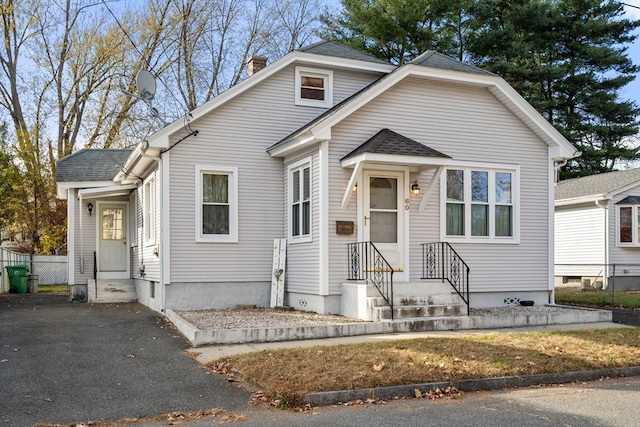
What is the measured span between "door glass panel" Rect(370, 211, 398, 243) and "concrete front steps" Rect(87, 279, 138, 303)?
311 inches

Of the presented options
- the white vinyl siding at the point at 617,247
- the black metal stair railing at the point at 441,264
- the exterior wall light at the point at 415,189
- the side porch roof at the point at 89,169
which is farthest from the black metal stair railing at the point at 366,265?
the white vinyl siding at the point at 617,247

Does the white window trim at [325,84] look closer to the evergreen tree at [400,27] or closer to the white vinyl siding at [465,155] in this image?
the white vinyl siding at [465,155]

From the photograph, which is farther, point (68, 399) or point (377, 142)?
point (377, 142)

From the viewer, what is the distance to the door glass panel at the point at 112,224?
64.1 ft

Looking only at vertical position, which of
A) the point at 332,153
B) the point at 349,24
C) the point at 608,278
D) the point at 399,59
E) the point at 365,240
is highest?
the point at 349,24

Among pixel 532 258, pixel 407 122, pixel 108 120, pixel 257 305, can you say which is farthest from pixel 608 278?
pixel 108 120

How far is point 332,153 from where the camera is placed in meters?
13.5

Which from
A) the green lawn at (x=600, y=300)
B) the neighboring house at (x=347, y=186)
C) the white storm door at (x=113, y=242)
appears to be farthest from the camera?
the white storm door at (x=113, y=242)

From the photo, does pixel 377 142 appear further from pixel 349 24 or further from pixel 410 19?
pixel 349 24

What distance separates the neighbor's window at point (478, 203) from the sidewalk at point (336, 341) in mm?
3027

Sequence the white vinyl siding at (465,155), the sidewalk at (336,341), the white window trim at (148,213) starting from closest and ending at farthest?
the sidewalk at (336,341)
the white vinyl siding at (465,155)
the white window trim at (148,213)

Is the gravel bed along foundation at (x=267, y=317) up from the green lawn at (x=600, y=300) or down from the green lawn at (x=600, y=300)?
up

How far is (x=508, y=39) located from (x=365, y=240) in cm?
2405

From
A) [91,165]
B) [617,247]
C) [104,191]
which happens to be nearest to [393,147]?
[104,191]
